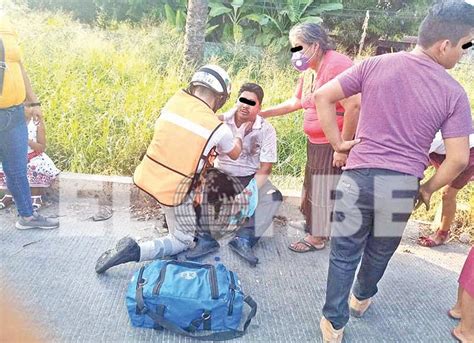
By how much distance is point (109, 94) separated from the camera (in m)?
4.97

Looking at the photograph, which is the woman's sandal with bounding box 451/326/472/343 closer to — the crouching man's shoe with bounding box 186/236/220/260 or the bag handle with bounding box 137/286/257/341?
the bag handle with bounding box 137/286/257/341

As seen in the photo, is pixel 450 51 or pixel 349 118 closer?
pixel 450 51

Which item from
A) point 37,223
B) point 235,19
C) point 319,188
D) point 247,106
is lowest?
point 37,223

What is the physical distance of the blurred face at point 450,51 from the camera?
1841 millimetres

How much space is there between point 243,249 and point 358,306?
3.08 feet

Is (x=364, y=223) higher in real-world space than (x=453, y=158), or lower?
lower

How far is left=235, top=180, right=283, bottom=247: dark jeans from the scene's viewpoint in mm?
3297

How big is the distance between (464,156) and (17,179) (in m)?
2.83

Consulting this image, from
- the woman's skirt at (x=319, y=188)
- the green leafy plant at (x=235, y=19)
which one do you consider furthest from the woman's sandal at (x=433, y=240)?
the green leafy plant at (x=235, y=19)

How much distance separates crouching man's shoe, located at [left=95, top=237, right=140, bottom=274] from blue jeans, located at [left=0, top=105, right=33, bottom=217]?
0.88 metres

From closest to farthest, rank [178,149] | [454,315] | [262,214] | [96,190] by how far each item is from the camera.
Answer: [178,149], [454,315], [262,214], [96,190]

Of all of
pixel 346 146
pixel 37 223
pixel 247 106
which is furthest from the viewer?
pixel 37 223

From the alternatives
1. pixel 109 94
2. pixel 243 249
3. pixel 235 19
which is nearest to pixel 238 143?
pixel 243 249

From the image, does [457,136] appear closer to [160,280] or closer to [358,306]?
[358,306]
